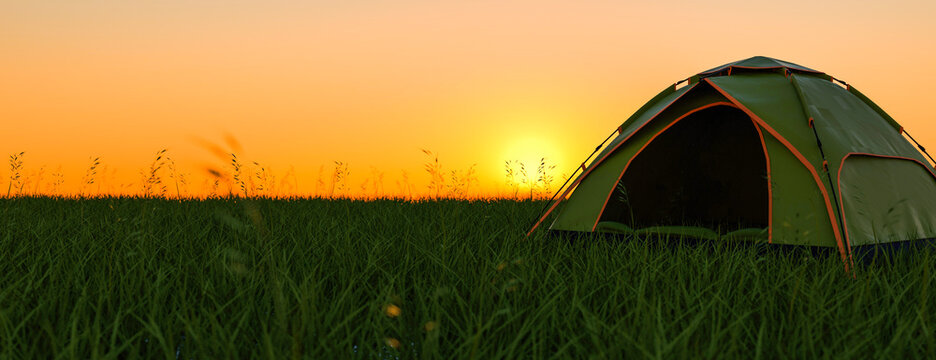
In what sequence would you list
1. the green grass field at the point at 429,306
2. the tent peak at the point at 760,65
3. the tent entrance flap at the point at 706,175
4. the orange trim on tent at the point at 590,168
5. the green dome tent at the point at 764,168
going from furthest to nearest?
the tent entrance flap at the point at 706,175, the tent peak at the point at 760,65, the orange trim on tent at the point at 590,168, the green dome tent at the point at 764,168, the green grass field at the point at 429,306

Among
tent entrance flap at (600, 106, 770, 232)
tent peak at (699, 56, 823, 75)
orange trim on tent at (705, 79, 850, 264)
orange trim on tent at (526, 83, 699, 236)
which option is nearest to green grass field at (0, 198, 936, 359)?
orange trim on tent at (705, 79, 850, 264)

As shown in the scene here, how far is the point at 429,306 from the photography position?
7.93ft

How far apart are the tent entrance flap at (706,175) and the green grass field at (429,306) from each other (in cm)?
211

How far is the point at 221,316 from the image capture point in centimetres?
230

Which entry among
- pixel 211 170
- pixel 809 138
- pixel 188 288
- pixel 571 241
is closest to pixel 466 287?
pixel 188 288

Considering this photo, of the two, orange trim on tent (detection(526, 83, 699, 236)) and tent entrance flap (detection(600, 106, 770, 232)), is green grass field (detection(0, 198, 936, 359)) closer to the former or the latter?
orange trim on tent (detection(526, 83, 699, 236))

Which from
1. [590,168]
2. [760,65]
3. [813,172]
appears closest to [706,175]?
[760,65]

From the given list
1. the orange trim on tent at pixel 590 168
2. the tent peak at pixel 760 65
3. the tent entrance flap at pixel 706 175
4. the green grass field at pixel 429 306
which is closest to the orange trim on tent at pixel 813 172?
the green grass field at pixel 429 306

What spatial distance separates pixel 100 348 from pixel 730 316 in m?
2.28

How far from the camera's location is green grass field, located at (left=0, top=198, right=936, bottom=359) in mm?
1892

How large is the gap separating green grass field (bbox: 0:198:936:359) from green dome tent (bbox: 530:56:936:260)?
39cm

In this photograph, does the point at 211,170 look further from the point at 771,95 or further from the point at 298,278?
the point at 771,95

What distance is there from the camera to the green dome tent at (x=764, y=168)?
3883mm

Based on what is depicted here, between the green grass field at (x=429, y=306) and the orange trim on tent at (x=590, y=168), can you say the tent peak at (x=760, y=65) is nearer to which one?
the orange trim on tent at (x=590, y=168)
